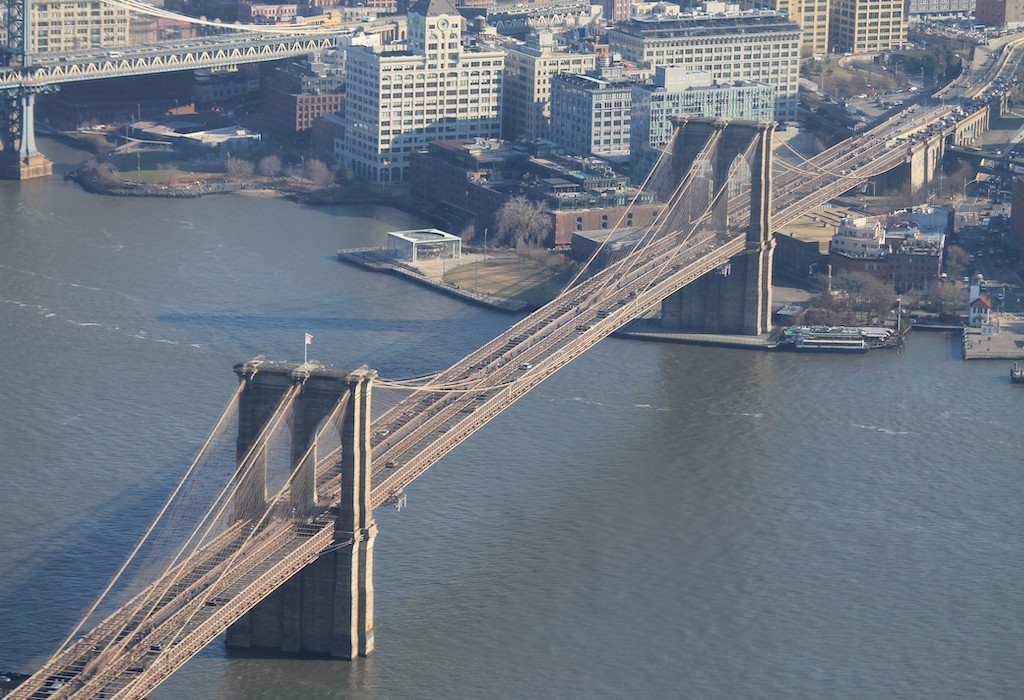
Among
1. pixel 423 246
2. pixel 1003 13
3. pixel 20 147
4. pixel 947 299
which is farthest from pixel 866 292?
pixel 1003 13

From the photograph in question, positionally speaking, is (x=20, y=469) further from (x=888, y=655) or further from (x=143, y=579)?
(x=888, y=655)

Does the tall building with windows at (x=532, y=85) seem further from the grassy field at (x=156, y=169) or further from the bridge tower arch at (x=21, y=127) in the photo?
the bridge tower arch at (x=21, y=127)

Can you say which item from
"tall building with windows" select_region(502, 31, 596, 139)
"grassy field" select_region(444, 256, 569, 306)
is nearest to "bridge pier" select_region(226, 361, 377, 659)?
"grassy field" select_region(444, 256, 569, 306)

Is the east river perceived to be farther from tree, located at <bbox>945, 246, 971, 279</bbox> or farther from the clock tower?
the clock tower

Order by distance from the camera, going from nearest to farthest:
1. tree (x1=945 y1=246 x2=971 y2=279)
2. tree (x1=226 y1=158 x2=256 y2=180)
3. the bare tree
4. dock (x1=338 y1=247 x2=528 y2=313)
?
1. the bare tree
2. dock (x1=338 y1=247 x2=528 y2=313)
3. tree (x1=945 y1=246 x2=971 y2=279)
4. tree (x1=226 y1=158 x2=256 y2=180)

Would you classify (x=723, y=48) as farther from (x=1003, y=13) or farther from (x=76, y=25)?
(x=76, y=25)

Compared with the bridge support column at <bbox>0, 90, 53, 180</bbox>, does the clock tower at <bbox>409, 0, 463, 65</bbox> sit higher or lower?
higher

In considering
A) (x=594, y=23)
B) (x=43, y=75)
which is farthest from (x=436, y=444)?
(x=594, y=23)
